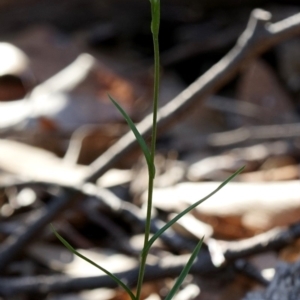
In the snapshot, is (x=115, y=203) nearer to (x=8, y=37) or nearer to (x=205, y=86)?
(x=205, y=86)

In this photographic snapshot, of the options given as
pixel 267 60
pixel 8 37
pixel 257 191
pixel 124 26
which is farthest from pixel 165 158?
pixel 8 37

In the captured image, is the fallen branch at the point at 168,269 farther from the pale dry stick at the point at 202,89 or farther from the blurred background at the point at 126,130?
the pale dry stick at the point at 202,89

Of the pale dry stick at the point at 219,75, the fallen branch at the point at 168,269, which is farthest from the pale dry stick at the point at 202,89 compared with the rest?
the fallen branch at the point at 168,269

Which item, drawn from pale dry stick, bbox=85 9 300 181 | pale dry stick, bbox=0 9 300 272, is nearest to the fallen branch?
pale dry stick, bbox=0 9 300 272

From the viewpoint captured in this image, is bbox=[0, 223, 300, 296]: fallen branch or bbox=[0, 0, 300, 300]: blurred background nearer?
bbox=[0, 223, 300, 296]: fallen branch

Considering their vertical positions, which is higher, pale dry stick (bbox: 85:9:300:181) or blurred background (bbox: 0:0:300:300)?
pale dry stick (bbox: 85:9:300:181)

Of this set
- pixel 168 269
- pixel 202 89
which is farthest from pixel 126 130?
pixel 168 269

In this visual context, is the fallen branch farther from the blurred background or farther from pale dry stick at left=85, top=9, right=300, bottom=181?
pale dry stick at left=85, top=9, right=300, bottom=181

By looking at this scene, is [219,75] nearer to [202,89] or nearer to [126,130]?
[202,89]
